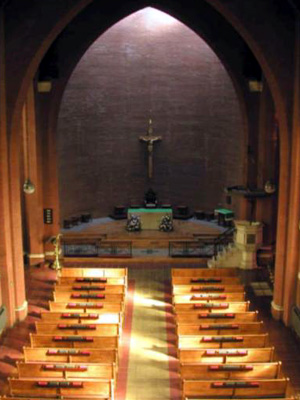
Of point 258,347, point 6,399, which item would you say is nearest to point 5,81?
point 6,399

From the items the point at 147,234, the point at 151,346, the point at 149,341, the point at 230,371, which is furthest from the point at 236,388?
the point at 147,234

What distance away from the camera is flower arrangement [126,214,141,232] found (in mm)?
26953

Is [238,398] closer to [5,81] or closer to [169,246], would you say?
[5,81]

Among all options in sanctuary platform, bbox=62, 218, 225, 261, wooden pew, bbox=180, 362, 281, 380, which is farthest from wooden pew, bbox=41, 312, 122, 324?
sanctuary platform, bbox=62, 218, 225, 261

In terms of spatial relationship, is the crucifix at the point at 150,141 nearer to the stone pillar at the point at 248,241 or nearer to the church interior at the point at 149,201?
the church interior at the point at 149,201

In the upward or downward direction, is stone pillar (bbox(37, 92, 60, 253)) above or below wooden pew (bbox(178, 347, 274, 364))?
above

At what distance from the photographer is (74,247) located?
83.3 feet

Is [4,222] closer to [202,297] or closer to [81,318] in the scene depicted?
[81,318]

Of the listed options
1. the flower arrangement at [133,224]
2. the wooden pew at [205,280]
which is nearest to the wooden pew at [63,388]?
the wooden pew at [205,280]

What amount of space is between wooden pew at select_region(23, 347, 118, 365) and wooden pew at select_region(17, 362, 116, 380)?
629 millimetres

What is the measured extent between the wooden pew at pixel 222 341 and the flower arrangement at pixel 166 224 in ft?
45.2

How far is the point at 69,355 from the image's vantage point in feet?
41.8

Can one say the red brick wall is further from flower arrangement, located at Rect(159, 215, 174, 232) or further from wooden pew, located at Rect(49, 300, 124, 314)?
wooden pew, located at Rect(49, 300, 124, 314)

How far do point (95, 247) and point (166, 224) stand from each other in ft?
13.6
